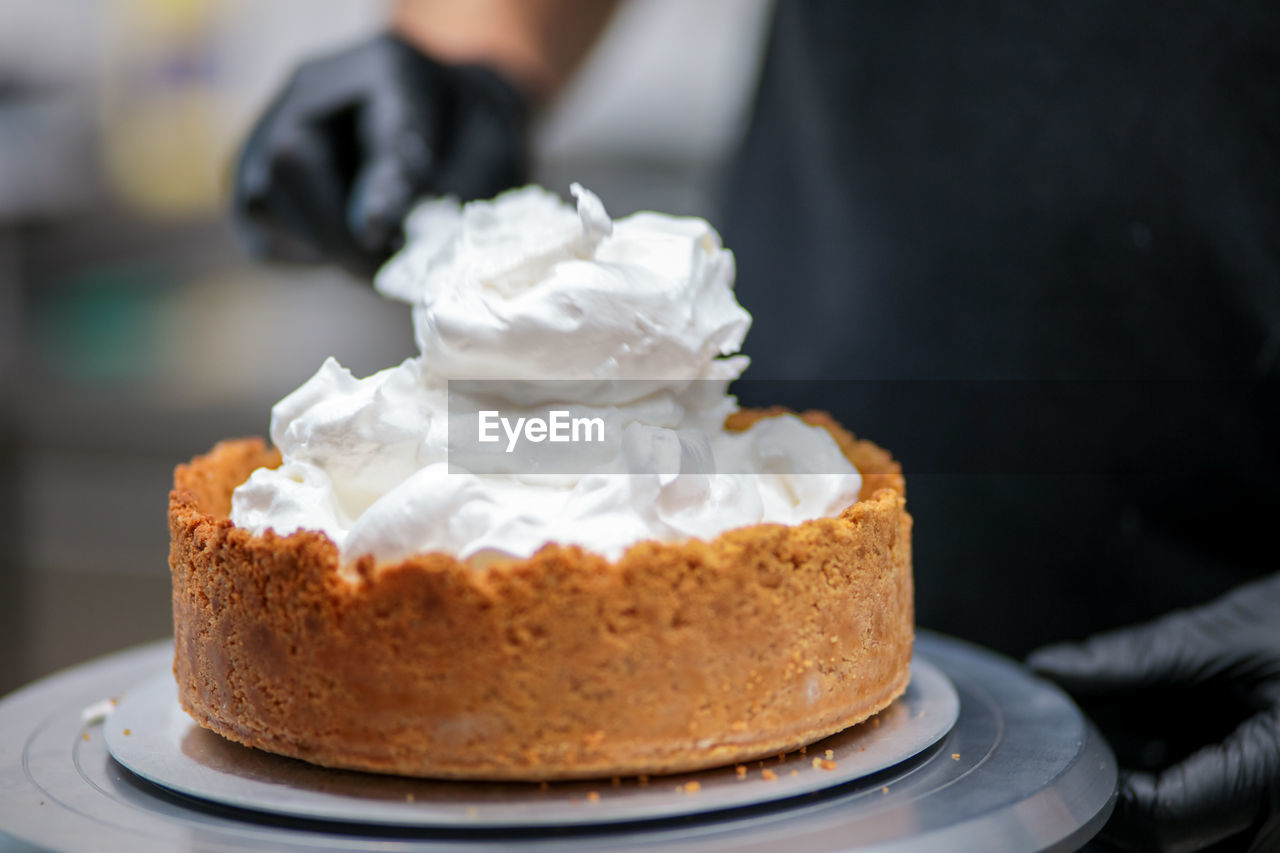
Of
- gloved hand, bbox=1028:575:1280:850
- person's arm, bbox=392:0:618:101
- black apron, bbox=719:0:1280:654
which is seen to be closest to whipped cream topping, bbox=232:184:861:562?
gloved hand, bbox=1028:575:1280:850

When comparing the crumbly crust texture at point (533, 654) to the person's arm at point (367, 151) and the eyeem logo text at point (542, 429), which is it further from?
the person's arm at point (367, 151)

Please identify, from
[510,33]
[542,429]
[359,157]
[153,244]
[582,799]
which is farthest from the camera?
[153,244]

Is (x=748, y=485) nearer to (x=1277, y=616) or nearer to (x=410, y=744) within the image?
(x=410, y=744)

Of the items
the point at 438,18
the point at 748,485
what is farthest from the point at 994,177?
the point at 438,18

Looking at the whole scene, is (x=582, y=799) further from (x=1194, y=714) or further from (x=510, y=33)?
(x=510, y=33)

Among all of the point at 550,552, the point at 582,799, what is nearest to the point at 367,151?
the point at 550,552

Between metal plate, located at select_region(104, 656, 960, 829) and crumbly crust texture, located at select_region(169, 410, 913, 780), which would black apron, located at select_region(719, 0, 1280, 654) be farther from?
crumbly crust texture, located at select_region(169, 410, 913, 780)
